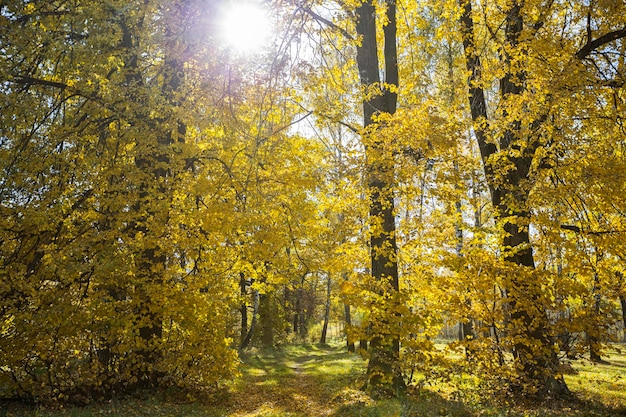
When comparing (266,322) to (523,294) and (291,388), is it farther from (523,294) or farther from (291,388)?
(523,294)

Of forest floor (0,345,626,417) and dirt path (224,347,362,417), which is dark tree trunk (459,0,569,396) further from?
dirt path (224,347,362,417)

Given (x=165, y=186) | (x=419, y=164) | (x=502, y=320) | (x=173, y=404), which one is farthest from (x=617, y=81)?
(x=173, y=404)

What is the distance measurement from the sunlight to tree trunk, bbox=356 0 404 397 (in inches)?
113

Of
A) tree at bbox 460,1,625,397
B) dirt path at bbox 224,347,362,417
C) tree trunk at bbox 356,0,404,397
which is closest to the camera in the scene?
tree at bbox 460,1,625,397

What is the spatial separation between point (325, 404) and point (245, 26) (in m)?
8.34

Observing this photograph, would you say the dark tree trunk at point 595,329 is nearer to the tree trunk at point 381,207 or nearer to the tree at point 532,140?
the tree at point 532,140

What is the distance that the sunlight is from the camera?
21.9 ft

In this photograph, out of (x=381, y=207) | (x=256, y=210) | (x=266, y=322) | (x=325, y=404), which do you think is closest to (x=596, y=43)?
(x=381, y=207)

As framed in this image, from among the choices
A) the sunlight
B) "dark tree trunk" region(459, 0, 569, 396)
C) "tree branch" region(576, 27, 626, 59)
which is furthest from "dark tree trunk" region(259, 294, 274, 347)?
"tree branch" region(576, 27, 626, 59)

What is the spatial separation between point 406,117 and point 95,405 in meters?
8.45

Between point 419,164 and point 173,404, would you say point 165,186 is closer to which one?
point 173,404

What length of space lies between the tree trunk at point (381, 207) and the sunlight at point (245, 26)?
2.86 metres

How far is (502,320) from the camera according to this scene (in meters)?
8.42

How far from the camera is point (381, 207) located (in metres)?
9.89
